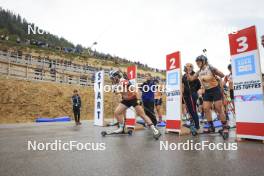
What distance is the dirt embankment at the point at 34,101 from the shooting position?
22.7m

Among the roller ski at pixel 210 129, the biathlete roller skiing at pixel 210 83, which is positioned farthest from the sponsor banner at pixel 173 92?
the biathlete roller skiing at pixel 210 83

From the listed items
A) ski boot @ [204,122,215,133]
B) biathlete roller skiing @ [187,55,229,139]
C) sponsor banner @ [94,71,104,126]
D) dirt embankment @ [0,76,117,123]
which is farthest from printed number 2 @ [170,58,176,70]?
dirt embankment @ [0,76,117,123]

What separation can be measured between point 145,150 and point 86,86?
29.2m

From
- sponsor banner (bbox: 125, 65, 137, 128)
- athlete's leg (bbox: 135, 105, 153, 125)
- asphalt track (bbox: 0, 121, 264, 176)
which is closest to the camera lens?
asphalt track (bbox: 0, 121, 264, 176)

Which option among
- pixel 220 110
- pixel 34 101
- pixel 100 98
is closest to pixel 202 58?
pixel 220 110

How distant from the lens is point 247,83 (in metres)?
6.14

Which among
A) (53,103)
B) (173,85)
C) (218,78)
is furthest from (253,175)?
(53,103)

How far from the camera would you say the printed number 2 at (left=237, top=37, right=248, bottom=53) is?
6.20m

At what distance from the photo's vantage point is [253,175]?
3148mm

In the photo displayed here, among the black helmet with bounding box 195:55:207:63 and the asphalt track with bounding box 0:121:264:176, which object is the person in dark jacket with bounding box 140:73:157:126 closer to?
the black helmet with bounding box 195:55:207:63

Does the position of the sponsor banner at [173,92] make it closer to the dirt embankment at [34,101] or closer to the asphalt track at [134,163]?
the asphalt track at [134,163]

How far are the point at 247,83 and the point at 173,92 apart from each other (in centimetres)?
278

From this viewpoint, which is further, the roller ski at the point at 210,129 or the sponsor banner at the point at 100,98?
the sponsor banner at the point at 100,98

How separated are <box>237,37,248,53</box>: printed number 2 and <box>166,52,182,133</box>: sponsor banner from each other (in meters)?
2.22
